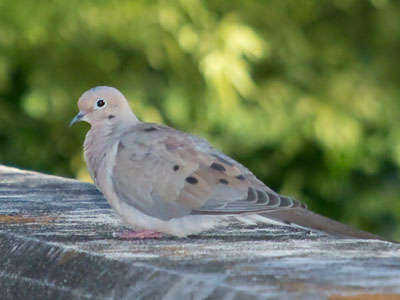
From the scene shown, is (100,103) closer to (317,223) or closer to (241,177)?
(241,177)

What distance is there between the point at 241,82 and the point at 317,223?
5450mm

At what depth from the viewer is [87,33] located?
9.20 meters

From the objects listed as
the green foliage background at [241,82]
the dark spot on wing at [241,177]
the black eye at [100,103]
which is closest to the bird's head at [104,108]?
the black eye at [100,103]

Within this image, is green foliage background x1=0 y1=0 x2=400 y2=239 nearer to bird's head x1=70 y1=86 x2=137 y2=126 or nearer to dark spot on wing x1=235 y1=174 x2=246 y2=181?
bird's head x1=70 y1=86 x2=137 y2=126

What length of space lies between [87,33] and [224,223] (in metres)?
5.76

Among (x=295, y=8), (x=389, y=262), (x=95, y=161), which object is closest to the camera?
(x=389, y=262)

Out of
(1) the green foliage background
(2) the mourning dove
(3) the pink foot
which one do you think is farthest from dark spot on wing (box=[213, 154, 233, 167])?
(1) the green foliage background

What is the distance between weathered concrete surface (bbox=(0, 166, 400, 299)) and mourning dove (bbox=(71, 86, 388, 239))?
0.22 feet

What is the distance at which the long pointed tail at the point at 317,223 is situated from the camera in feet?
10.6

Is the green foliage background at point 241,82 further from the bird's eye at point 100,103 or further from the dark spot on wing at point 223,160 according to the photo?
the dark spot on wing at point 223,160

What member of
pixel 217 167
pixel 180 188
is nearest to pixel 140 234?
pixel 180 188

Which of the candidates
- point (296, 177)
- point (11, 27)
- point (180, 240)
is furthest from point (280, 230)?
point (296, 177)

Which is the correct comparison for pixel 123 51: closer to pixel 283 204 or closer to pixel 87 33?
pixel 87 33

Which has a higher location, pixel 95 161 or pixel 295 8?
pixel 295 8
